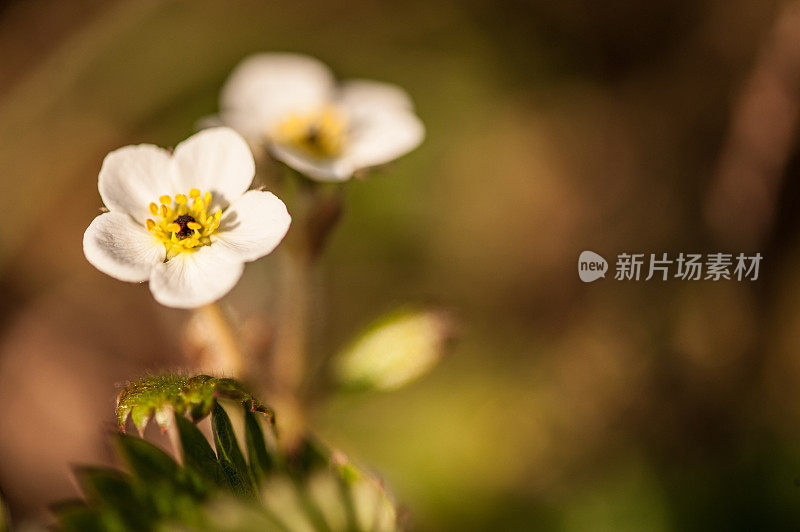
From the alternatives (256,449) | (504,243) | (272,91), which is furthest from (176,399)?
(504,243)

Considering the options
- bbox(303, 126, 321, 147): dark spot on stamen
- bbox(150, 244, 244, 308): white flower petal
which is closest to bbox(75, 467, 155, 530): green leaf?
bbox(150, 244, 244, 308): white flower petal

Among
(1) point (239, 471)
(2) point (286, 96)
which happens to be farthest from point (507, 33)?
(1) point (239, 471)

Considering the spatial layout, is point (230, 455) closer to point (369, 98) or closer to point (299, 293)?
point (299, 293)

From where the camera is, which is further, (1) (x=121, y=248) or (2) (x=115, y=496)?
(1) (x=121, y=248)

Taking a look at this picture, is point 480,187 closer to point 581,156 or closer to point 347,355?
point 581,156

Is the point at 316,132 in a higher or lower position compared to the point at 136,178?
higher
